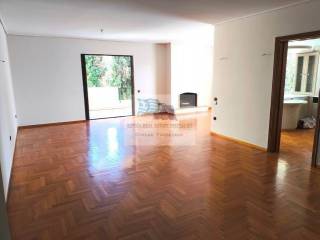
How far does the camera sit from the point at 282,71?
369 centimetres

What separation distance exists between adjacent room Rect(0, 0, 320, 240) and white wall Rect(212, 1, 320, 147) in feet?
0.06

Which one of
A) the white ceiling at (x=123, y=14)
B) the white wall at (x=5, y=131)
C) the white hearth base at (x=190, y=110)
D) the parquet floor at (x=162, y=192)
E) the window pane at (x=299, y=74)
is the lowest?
the parquet floor at (x=162, y=192)

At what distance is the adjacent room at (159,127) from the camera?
7.32 ft

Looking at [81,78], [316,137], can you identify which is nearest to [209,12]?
[316,137]

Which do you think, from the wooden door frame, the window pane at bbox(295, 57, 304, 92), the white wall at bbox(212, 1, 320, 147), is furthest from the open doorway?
the window pane at bbox(295, 57, 304, 92)

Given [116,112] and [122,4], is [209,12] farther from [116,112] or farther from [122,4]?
[116,112]

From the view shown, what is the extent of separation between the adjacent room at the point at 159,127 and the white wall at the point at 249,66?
0.02 meters

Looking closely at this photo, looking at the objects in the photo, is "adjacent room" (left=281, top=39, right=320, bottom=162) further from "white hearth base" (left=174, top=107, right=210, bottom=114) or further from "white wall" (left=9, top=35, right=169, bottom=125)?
→ "white wall" (left=9, top=35, right=169, bottom=125)

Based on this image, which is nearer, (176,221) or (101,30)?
(176,221)

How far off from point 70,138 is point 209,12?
3638mm

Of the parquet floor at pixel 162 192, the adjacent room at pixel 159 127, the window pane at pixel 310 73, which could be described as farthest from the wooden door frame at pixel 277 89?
the window pane at pixel 310 73

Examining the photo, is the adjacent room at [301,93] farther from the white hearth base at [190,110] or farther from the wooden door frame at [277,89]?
the white hearth base at [190,110]

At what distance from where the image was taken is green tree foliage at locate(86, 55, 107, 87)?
723cm

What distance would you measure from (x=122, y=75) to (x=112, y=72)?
46 centimetres
